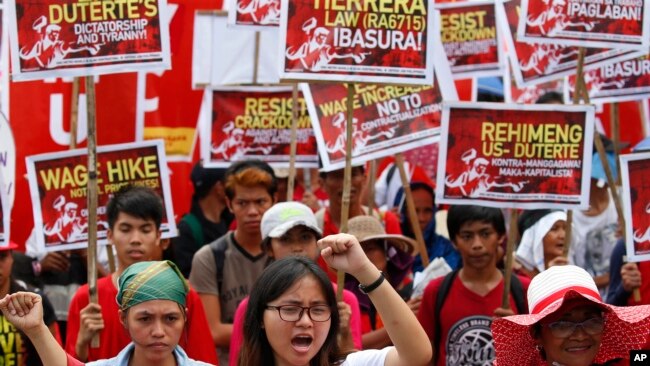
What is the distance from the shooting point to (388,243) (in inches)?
283

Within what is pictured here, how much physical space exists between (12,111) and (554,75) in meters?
3.60

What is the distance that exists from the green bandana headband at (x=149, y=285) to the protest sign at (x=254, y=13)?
3140 millimetres

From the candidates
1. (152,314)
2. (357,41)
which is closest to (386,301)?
(152,314)

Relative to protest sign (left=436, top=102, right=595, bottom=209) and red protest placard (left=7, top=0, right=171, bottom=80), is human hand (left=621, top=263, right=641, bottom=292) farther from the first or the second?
red protest placard (left=7, top=0, right=171, bottom=80)

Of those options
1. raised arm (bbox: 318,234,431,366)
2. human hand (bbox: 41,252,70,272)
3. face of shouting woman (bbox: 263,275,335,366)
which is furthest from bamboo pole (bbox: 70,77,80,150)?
raised arm (bbox: 318,234,431,366)

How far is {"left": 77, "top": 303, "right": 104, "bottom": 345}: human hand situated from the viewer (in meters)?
5.89

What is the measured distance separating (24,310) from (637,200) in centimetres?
342

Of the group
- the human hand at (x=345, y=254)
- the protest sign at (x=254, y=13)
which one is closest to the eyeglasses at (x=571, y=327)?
the human hand at (x=345, y=254)

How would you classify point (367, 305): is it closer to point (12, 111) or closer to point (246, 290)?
point (246, 290)

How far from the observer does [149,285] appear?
5047 millimetres

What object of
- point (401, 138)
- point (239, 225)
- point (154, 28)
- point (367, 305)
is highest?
point (154, 28)

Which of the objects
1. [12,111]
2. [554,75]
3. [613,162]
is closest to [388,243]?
[554,75]

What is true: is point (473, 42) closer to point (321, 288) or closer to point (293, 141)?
point (293, 141)

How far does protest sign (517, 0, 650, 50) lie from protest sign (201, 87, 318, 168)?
5.69 feet
